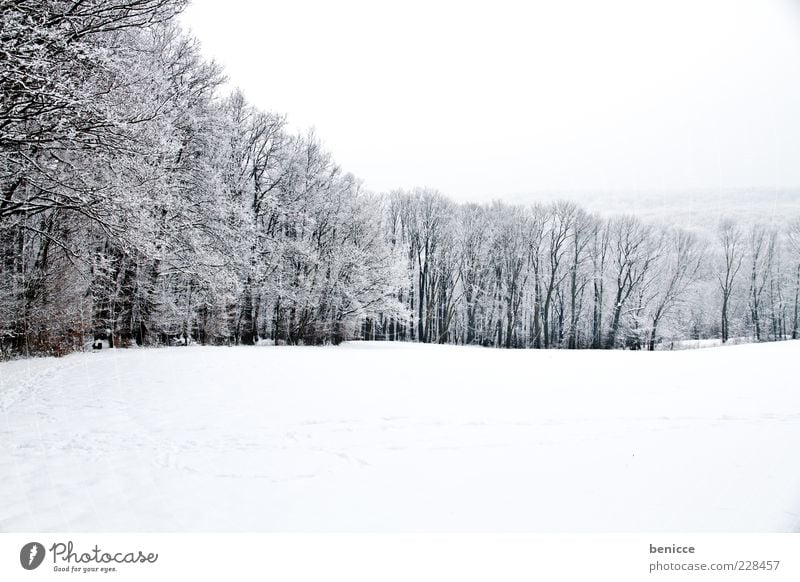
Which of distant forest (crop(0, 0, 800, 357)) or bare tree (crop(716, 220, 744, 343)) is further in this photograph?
bare tree (crop(716, 220, 744, 343))

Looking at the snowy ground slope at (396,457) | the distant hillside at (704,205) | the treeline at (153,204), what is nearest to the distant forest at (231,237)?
the treeline at (153,204)

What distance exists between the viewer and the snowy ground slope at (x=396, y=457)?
87.8 inches

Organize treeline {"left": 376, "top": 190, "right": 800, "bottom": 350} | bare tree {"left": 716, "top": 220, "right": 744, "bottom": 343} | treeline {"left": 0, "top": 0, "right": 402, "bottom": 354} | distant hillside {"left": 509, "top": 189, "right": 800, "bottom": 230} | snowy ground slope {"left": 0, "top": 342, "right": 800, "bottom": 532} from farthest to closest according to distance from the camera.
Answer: treeline {"left": 376, "top": 190, "right": 800, "bottom": 350}
bare tree {"left": 716, "top": 220, "right": 744, "bottom": 343}
treeline {"left": 0, "top": 0, "right": 402, "bottom": 354}
distant hillside {"left": 509, "top": 189, "right": 800, "bottom": 230}
snowy ground slope {"left": 0, "top": 342, "right": 800, "bottom": 532}

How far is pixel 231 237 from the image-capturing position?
10.6 meters

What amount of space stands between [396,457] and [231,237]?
31.2 feet

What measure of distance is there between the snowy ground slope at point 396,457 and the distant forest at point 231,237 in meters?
2.06

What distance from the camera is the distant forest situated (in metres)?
4.21

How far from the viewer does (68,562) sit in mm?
2145

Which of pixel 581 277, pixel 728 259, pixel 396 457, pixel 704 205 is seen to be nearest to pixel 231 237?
pixel 396 457

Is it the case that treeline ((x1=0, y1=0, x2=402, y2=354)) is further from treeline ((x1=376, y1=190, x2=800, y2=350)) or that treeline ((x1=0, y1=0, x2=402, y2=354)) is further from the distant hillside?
the distant hillside

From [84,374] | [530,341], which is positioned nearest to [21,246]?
[84,374]

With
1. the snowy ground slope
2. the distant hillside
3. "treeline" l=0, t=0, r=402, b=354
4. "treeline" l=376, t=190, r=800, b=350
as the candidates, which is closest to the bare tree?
"treeline" l=376, t=190, r=800, b=350

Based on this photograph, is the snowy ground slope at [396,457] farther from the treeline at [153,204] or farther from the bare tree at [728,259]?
the treeline at [153,204]

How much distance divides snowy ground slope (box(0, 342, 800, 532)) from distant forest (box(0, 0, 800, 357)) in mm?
2064
